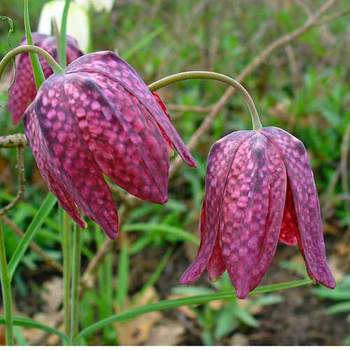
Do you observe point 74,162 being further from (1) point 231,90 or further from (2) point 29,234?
(1) point 231,90

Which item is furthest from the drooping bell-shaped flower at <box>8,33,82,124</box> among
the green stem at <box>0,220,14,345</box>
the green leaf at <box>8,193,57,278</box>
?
the green stem at <box>0,220,14,345</box>

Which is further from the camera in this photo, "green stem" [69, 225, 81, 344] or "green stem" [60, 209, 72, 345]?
"green stem" [60, 209, 72, 345]

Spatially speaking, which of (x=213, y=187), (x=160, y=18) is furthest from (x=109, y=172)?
(x=160, y=18)

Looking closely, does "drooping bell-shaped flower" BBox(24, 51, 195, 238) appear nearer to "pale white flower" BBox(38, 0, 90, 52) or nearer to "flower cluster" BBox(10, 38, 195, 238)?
"flower cluster" BBox(10, 38, 195, 238)

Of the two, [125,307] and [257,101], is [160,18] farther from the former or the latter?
[125,307]

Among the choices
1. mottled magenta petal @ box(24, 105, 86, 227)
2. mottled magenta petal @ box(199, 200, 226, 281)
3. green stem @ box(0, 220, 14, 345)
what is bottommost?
green stem @ box(0, 220, 14, 345)

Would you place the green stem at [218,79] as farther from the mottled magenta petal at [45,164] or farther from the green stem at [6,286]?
the green stem at [6,286]
